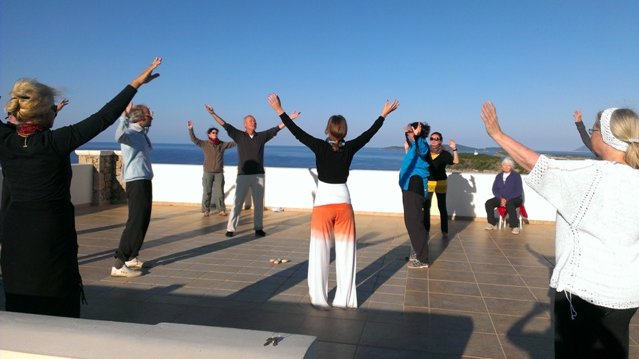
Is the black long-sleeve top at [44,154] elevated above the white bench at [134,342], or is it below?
above

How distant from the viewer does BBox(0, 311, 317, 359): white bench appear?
1.38 m

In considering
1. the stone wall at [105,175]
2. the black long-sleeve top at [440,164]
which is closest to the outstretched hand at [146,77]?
the black long-sleeve top at [440,164]

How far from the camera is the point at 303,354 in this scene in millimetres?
1351

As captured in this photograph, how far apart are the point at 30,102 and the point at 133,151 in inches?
115

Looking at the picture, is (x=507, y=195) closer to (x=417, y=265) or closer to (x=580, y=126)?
(x=417, y=265)

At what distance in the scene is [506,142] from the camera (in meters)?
2.04

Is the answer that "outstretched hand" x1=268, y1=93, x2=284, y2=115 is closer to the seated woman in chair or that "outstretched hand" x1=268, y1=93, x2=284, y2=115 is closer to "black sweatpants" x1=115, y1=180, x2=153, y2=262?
"black sweatpants" x1=115, y1=180, x2=153, y2=262

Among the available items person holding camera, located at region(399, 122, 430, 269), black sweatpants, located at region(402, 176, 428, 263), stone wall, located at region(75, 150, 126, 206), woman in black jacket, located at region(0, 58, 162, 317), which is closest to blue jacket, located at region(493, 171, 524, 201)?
person holding camera, located at region(399, 122, 430, 269)

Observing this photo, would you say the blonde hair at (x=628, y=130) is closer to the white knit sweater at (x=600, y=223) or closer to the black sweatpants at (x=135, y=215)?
the white knit sweater at (x=600, y=223)

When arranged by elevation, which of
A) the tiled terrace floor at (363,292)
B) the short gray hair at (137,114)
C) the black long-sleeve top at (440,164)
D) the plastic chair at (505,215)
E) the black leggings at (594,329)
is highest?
the short gray hair at (137,114)

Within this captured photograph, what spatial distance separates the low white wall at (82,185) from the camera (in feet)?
34.0

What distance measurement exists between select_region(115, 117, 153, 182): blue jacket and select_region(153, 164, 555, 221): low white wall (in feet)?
19.8

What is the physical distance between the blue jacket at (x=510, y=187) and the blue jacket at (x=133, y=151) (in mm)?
6806

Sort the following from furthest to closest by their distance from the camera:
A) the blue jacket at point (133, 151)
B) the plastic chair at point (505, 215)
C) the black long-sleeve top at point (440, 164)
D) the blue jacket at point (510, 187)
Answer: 1. the plastic chair at point (505, 215)
2. the blue jacket at point (510, 187)
3. the black long-sleeve top at point (440, 164)
4. the blue jacket at point (133, 151)
